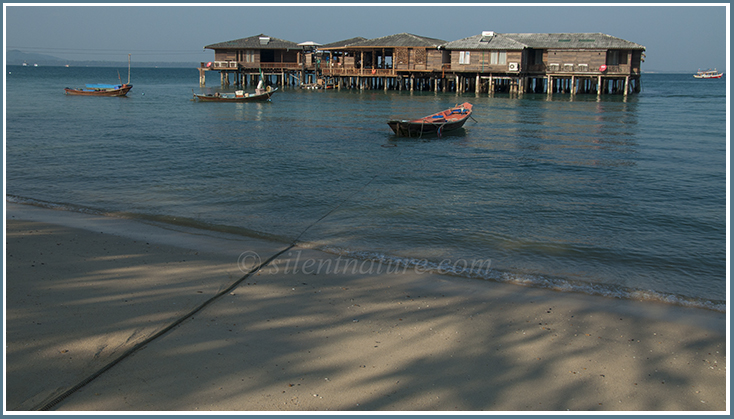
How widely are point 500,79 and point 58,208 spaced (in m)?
52.4

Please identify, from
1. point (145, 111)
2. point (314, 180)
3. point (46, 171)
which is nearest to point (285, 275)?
point (314, 180)

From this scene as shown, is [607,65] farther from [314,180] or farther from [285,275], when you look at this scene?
[285,275]

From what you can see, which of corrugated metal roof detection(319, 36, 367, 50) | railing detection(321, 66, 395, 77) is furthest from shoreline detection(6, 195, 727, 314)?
corrugated metal roof detection(319, 36, 367, 50)

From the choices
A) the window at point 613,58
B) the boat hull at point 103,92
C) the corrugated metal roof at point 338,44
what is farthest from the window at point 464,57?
the boat hull at point 103,92

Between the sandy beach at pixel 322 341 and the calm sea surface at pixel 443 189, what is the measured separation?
1465 millimetres

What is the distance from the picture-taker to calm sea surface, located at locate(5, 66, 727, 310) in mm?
9016

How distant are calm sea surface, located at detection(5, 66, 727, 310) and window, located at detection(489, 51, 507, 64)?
21.4 metres

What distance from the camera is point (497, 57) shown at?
5081cm

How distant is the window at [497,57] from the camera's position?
50406 mm

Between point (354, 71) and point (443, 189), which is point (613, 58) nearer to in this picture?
point (354, 71)

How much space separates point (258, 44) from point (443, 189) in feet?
176

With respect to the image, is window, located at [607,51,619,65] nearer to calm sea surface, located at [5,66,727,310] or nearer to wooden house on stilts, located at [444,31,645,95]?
wooden house on stilts, located at [444,31,645,95]

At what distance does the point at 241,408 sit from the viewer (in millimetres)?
4176

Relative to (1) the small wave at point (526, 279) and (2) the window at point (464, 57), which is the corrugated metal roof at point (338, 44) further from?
(1) the small wave at point (526, 279)
